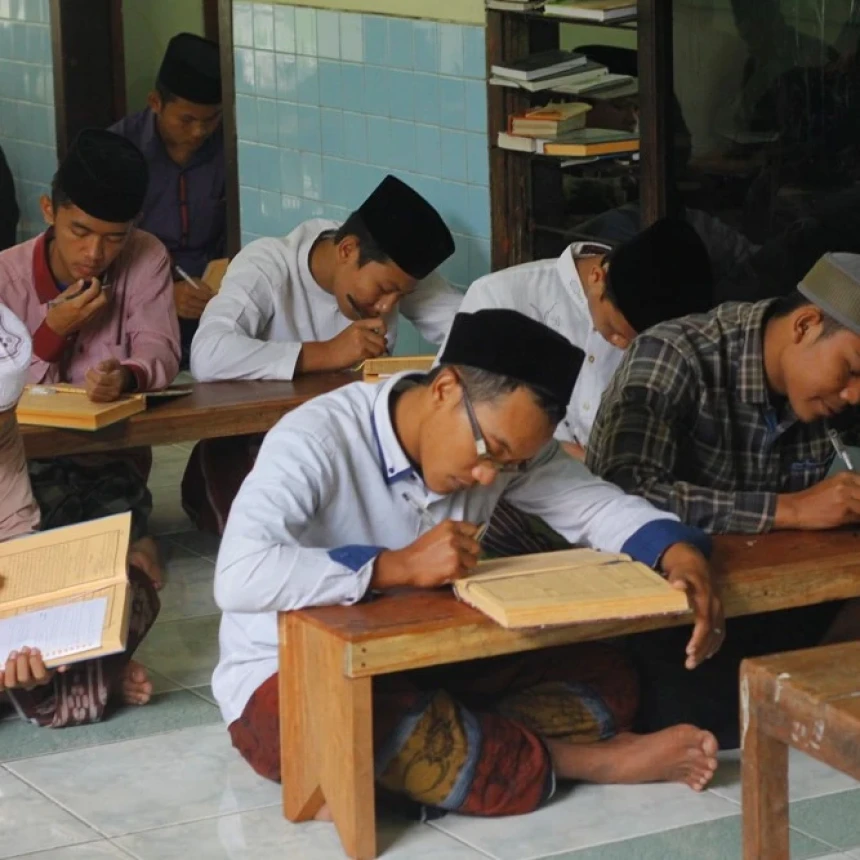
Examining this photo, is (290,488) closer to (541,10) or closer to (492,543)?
(492,543)

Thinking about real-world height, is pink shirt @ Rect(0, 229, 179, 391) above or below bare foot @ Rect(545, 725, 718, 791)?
above

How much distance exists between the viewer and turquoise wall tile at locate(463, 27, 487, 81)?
5570 millimetres

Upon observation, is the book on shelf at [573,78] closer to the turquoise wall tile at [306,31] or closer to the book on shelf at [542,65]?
the book on shelf at [542,65]

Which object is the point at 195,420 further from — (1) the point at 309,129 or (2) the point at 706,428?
(1) the point at 309,129

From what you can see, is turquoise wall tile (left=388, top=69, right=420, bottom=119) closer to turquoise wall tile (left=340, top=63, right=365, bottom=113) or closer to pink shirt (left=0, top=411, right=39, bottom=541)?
turquoise wall tile (left=340, top=63, right=365, bottom=113)

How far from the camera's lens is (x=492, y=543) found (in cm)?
376

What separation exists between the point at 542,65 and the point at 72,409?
6.18 ft

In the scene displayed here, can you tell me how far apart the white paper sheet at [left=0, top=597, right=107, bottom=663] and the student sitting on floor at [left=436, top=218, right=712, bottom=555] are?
820 mm

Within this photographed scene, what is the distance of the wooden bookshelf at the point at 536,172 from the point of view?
510 cm

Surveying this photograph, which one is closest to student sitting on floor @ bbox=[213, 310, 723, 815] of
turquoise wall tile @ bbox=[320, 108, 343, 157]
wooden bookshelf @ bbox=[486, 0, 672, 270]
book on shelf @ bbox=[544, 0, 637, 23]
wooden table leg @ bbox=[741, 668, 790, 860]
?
wooden table leg @ bbox=[741, 668, 790, 860]

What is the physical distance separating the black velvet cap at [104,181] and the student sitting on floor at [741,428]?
58.0 inches

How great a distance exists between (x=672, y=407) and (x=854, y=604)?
1.79 feet

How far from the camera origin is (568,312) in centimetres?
444

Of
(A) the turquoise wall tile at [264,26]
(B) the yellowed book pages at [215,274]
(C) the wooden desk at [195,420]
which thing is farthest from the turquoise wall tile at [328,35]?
(C) the wooden desk at [195,420]
